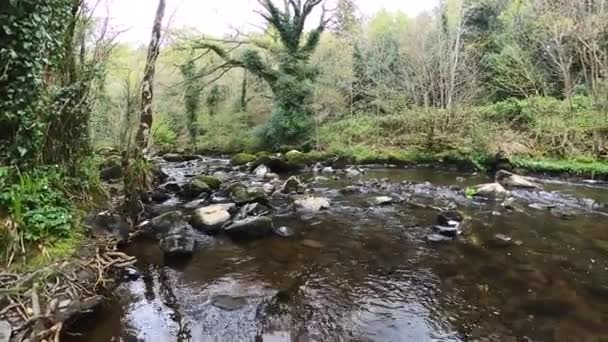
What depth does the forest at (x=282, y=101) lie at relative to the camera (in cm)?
498

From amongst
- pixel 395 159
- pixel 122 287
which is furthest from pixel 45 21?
pixel 395 159

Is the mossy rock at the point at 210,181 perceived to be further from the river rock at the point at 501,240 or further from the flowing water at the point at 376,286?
the river rock at the point at 501,240

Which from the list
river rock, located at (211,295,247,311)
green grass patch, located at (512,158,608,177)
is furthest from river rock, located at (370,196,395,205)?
green grass patch, located at (512,158,608,177)

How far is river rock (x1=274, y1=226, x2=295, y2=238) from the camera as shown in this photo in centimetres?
753

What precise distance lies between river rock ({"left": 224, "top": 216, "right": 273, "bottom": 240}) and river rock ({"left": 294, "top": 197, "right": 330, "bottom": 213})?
1873mm

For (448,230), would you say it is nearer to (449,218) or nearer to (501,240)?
(449,218)

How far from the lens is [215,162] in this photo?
60.5ft

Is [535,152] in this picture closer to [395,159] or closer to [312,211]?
[395,159]

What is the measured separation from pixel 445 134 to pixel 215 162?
9.92 metres

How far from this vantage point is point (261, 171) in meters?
14.5

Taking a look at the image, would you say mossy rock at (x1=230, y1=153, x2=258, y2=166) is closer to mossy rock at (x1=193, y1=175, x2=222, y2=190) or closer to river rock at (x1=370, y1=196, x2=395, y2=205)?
mossy rock at (x1=193, y1=175, x2=222, y2=190)

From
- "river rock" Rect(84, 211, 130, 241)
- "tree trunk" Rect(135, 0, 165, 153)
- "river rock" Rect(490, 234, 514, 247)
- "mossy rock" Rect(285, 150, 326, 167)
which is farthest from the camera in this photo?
"mossy rock" Rect(285, 150, 326, 167)

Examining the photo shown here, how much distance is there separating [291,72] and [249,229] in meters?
13.6

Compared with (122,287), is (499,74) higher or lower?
higher
